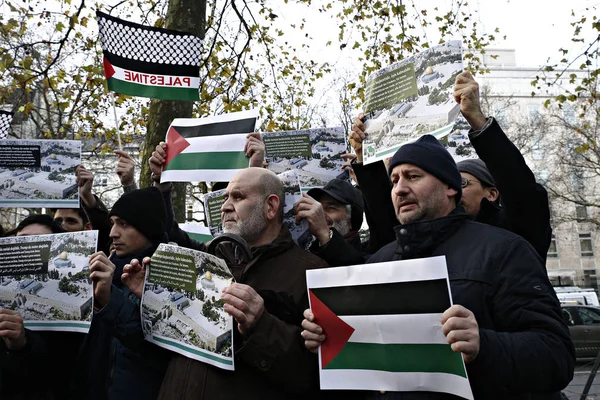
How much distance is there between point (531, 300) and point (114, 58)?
3720mm

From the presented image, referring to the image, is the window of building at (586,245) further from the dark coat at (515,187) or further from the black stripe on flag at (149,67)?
the dark coat at (515,187)

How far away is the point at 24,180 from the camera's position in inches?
155

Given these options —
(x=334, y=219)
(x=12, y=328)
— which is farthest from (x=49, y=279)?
(x=334, y=219)

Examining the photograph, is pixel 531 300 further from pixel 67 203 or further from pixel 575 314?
pixel 575 314

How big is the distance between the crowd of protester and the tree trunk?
116 inches

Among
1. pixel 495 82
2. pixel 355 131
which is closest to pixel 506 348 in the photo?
pixel 355 131

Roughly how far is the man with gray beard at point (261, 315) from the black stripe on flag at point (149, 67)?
197cm

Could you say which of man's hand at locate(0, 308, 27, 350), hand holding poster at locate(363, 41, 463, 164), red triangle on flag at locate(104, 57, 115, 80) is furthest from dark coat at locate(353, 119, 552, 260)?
red triangle on flag at locate(104, 57, 115, 80)

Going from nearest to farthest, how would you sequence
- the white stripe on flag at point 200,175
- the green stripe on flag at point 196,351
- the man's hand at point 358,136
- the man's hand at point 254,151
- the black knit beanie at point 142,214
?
the green stripe on flag at point 196,351 → the man's hand at point 358,136 → the black knit beanie at point 142,214 → the man's hand at point 254,151 → the white stripe on flag at point 200,175

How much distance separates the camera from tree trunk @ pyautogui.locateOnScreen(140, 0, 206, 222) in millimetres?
6734

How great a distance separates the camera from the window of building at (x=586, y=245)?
163ft

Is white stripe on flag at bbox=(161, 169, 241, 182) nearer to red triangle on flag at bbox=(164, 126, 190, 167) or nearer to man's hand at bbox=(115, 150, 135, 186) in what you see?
red triangle on flag at bbox=(164, 126, 190, 167)

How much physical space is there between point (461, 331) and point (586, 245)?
54215 mm

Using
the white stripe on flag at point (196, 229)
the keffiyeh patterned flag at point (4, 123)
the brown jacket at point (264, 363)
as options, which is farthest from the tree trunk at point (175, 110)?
the brown jacket at point (264, 363)
